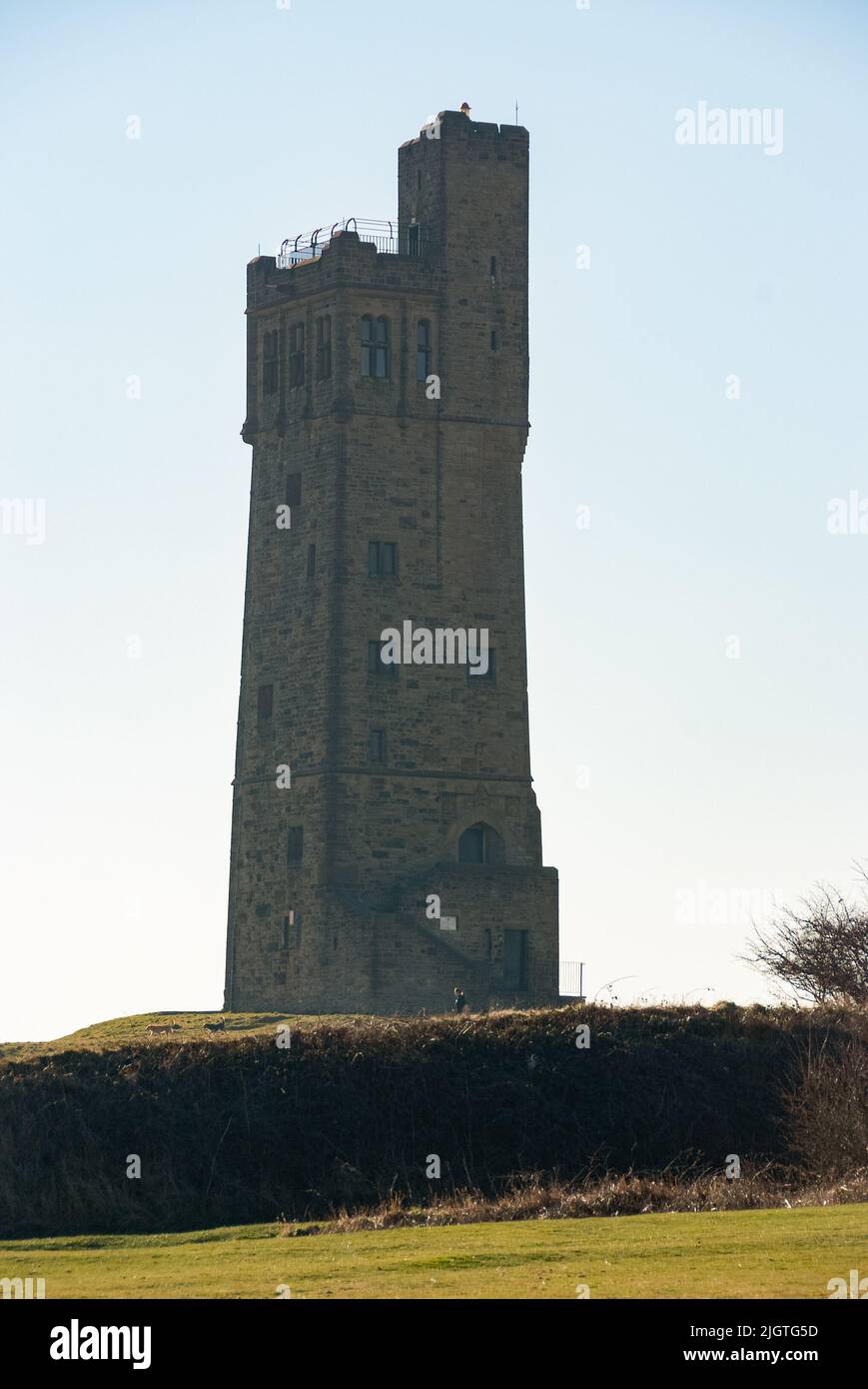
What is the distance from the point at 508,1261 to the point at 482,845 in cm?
3991

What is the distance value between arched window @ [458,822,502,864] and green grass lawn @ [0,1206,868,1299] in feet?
110

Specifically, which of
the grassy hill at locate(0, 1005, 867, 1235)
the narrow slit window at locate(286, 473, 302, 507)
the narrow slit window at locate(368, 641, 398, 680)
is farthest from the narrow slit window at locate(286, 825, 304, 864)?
the grassy hill at locate(0, 1005, 867, 1235)

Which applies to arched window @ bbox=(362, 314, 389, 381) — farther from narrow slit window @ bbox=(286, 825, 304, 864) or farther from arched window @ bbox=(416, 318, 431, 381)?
narrow slit window @ bbox=(286, 825, 304, 864)

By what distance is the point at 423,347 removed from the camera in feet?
227

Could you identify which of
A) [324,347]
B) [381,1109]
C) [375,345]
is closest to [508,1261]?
[381,1109]

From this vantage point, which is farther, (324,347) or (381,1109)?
(324,347)

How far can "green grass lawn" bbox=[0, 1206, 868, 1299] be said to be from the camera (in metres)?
26.0

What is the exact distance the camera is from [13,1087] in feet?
147

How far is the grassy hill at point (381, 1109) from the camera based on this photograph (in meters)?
39.8

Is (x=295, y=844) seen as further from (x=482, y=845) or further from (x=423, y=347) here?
(x=423, y=347)

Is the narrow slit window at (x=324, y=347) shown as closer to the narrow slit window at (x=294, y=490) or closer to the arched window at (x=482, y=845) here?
the narrow slit window at (x=294, y=490)

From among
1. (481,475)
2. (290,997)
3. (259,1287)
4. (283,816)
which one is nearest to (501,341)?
(481,475)
